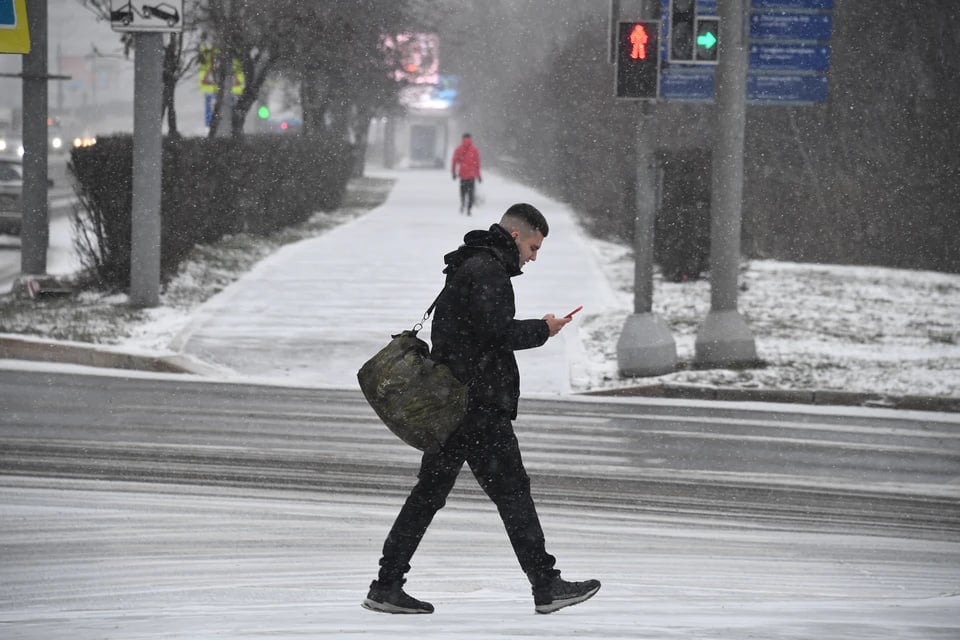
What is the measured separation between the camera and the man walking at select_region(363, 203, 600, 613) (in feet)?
17.2

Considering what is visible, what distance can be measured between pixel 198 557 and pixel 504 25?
68852 mm

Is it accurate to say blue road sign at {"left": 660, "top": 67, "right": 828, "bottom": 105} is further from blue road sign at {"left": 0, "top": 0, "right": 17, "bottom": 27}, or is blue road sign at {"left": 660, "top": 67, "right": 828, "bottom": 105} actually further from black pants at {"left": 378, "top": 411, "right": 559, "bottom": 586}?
black pants at {"left": 378, "top": 411, "right": 559, "bottom": 586}

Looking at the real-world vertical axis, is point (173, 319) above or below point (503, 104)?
below

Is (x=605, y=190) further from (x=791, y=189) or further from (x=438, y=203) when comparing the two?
(x=438, y=203)

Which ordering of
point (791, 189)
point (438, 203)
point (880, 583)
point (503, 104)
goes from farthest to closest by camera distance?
point (503, 104) < point (438, 203) < point (791, 189) < point (880, 583)

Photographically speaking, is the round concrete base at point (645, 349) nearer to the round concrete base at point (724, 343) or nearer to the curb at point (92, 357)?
the round concrete base at point (724, 343)

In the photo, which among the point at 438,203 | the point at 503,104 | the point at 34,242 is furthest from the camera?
the point at 503,104

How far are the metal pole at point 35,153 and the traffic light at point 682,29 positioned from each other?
24.5 feet

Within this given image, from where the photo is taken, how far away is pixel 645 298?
522 inches

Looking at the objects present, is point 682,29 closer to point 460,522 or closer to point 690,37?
point 690,37

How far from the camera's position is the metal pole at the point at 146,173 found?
14.9 meters

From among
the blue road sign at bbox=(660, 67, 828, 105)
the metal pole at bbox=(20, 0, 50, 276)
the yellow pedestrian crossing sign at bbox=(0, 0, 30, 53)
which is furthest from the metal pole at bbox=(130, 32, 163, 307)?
the blue road sign at bbox=(660, 67, 828, 105)

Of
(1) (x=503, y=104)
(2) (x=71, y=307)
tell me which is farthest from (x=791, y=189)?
(1) (x=503, y=104)

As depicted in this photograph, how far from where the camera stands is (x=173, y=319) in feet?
48.7
